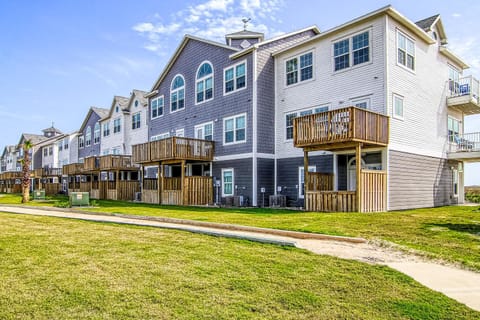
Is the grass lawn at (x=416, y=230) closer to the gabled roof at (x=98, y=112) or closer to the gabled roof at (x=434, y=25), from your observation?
the gabled roof at (x=434, y=25)

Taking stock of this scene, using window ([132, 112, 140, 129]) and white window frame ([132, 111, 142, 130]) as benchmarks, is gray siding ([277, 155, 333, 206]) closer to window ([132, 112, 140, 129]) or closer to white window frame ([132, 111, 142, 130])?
white window frame ([132, 111, 142, 130])

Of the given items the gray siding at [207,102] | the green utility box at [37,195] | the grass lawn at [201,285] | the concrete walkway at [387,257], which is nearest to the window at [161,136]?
the gray siding at [207,102]

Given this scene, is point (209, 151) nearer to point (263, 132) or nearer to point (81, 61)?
point (263, 132)

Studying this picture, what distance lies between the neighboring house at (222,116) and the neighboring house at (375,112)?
1008 millimetres

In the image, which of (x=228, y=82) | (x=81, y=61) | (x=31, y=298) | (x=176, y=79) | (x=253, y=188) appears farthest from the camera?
(x=176, y=79)

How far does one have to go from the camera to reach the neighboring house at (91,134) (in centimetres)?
4288

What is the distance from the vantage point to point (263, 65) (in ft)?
70.4

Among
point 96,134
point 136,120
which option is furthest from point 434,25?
point 96,134

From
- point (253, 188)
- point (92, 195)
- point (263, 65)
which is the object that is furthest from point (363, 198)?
point (92, 195)

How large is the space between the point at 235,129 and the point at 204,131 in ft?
11.4

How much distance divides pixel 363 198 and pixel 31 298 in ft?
42.4

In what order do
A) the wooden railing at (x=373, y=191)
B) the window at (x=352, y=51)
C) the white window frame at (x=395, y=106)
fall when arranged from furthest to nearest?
1. the window at (x=352, y=51)
2. the white window frame at (x=395, y=106)
3. the wooden railing at (x=373, y=191)

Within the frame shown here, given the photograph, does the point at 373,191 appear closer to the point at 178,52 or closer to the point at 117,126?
the point at 178,52

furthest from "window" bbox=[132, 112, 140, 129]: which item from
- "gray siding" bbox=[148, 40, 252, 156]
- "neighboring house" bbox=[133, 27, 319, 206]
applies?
"neighboring house" bbox=[133, 27, 319, 206]
